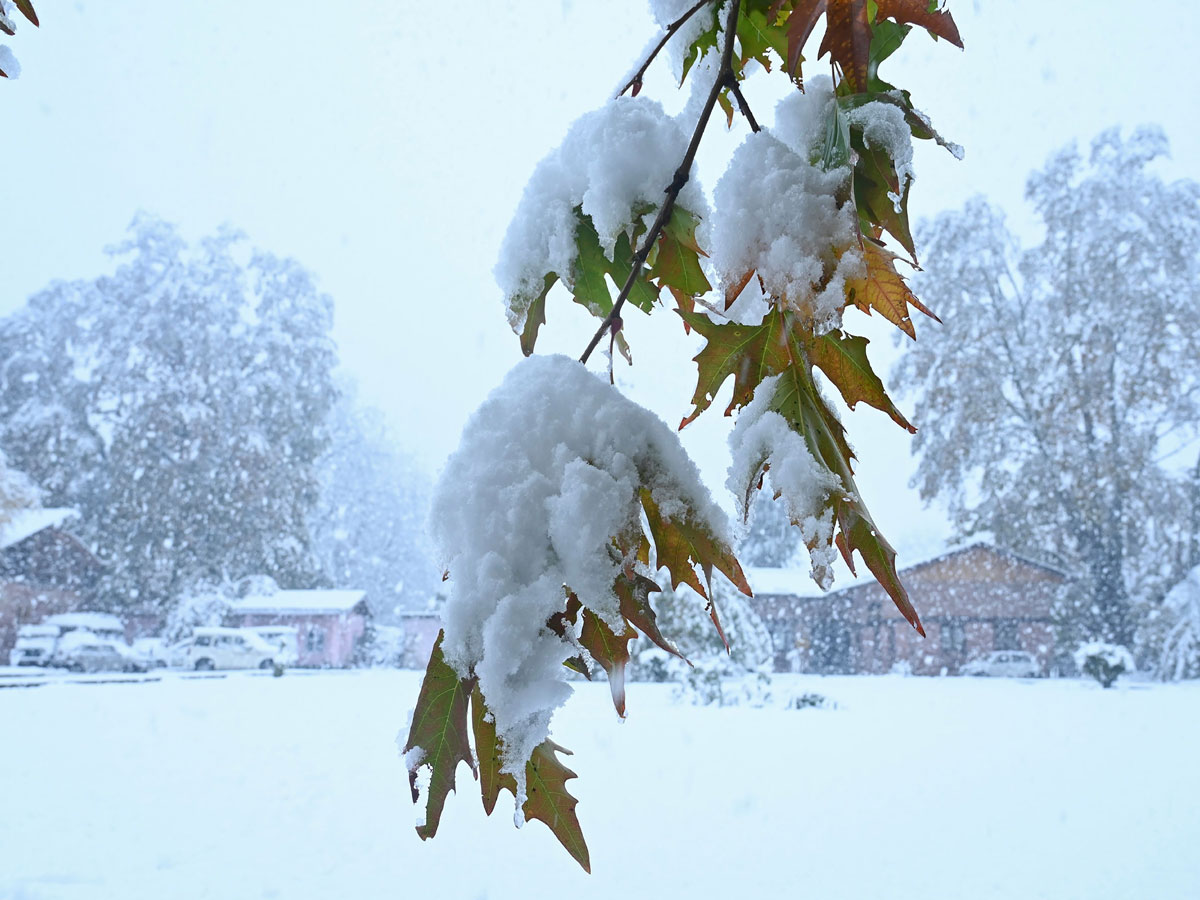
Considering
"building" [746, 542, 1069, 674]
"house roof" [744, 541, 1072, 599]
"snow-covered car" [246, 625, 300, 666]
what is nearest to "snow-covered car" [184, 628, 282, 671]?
"snow-covered car" [246, 625, 300, 666]

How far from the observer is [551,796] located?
0.53 metres

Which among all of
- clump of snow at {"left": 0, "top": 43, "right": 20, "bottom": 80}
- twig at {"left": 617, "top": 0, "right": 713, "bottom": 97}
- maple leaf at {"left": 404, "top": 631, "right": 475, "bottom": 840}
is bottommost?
maple leaf at {"left": 404, "top": 631, "right": 475, "bottom": 840}

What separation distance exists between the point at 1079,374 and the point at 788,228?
1564 centimetres

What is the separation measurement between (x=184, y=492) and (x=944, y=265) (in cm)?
1433

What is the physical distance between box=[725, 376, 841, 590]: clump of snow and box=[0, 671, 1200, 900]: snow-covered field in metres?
3.13

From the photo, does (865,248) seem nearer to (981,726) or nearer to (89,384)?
(981,726)

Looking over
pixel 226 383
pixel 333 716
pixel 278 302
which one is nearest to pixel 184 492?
pixel 226 383

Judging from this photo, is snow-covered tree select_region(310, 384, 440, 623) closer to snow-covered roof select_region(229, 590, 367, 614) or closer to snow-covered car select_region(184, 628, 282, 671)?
snow-covered roof select_region(229, 590, 367, 614)

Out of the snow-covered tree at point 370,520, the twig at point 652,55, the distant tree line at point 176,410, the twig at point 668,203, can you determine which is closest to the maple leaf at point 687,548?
A: the twig at point 668,203

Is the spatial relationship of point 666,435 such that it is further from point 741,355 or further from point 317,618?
point 317,618

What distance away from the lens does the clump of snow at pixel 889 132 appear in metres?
0.51

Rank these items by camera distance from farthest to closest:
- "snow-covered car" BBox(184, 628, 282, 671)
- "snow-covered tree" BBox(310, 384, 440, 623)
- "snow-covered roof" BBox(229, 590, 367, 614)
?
"snow-covered tree" BBox(310, 384, 440, 623) < "snow-covered roof" BBox(229, 590, 367, 614) < "snow-covered car" BBox(184, 628, 282, 671)

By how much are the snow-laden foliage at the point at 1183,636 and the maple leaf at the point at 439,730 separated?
579 inches

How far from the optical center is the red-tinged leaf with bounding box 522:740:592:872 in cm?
53
